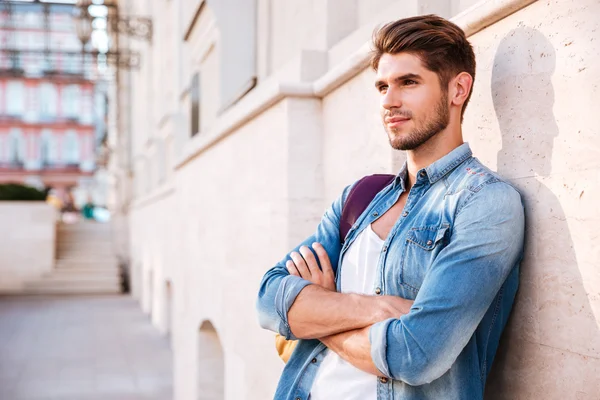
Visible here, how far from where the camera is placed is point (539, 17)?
6.48ft

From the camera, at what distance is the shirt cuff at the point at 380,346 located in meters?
1.83

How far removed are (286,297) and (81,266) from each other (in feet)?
67.1

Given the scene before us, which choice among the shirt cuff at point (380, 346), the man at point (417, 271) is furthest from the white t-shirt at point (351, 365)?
the shirt cuff at point (380, 346)

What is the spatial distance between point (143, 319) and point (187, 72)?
7082mm

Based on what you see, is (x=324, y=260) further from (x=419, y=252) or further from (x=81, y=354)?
(x=81, y=354)

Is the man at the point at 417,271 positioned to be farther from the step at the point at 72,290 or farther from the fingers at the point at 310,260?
the step at the point at 72,290

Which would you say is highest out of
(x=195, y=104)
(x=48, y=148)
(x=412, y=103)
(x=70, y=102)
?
(x=70, y=102)

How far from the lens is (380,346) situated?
1.83m

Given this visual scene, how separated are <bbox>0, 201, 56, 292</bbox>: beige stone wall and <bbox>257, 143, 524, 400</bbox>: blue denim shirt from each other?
65.4ft

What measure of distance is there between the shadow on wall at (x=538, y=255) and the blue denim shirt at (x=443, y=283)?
7 centimetres

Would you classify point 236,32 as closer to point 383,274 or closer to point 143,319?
point 383,274

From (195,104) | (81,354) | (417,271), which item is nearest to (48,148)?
(81,354)

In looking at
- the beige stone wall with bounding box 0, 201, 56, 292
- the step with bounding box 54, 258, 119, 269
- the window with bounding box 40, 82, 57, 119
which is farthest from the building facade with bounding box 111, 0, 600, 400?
the window with bounding box 40, 82, 57, 119

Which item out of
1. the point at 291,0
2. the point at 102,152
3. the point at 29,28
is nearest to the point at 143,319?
the point at 291,0
